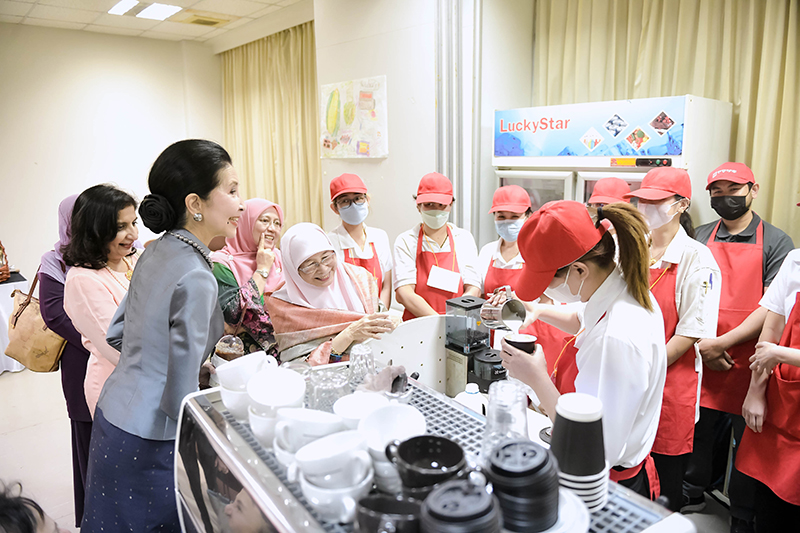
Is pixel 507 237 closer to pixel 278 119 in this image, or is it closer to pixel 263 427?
pixel 263 427

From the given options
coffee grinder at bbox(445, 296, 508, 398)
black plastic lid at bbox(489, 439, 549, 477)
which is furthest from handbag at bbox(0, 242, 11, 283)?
black plastic lid at bbox(489, 439, 549, 477)

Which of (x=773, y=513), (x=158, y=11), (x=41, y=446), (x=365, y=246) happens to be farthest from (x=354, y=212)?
(x=158, y=11)

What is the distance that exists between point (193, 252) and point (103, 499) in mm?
684

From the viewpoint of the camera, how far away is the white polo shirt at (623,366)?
119cm

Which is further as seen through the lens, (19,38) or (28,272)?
(28,272)

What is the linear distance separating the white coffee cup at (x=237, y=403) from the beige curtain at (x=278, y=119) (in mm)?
4821

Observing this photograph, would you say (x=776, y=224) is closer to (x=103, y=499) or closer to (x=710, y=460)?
(x=710, y=460)

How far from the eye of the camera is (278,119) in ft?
20.3

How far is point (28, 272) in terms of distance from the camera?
6.21 meters

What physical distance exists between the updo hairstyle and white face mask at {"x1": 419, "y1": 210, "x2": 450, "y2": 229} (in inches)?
62.0

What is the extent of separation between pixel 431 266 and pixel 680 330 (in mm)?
1298

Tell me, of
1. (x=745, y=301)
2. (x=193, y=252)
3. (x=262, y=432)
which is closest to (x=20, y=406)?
(x=193, y=252)

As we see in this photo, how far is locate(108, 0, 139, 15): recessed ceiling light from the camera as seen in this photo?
5.11 metres

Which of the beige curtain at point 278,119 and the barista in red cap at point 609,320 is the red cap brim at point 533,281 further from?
the beige curtain at point 278,119
